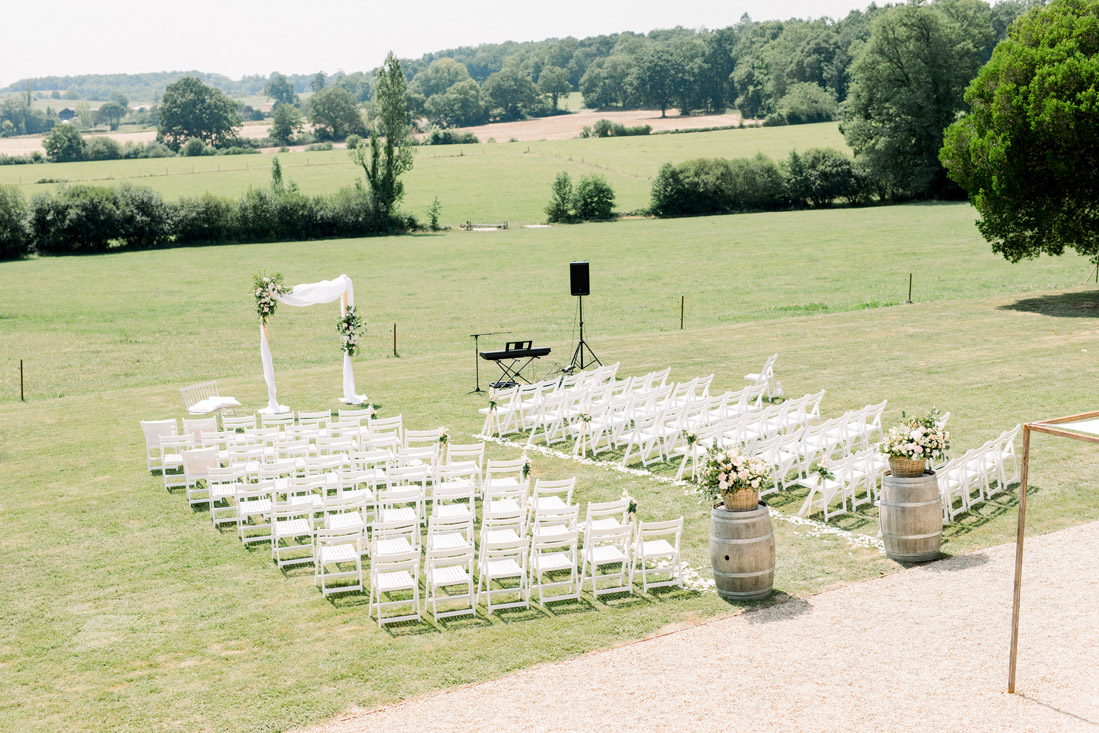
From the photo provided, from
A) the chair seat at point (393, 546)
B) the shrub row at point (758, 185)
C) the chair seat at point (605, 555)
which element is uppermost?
the shrub row at point (758, 185)

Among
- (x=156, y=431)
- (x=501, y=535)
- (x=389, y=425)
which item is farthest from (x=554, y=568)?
(x=156, y=431)

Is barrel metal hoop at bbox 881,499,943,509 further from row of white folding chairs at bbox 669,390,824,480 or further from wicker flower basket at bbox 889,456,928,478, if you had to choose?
row of white folding chairs at bbox 669,390,824,480

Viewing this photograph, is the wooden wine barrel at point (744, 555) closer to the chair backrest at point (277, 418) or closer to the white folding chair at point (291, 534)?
the white folding chair at point (291, 534)

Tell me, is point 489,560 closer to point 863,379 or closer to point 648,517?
point 648,517

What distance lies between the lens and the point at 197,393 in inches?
766

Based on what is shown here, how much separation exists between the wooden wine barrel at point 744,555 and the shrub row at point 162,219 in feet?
187

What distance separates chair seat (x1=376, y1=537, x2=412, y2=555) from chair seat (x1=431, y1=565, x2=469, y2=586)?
590 millimetres

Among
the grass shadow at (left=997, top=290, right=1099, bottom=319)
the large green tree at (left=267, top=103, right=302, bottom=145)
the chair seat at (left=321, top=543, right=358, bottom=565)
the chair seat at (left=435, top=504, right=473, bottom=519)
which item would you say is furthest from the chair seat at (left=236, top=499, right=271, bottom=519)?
the large green tree at (left=267, top=103, right=302, bottom=145)

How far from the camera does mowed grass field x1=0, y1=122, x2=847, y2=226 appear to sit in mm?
75188

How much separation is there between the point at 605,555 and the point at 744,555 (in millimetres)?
1507

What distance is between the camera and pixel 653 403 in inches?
658

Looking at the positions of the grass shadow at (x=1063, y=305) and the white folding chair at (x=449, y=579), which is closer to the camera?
the white folding chair at (x=449, y=579)

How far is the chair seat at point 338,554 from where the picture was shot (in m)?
10.5

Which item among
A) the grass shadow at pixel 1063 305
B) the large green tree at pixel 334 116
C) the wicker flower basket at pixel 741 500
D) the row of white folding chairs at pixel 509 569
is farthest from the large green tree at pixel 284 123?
the wicker flower basket at pixel 741 500
